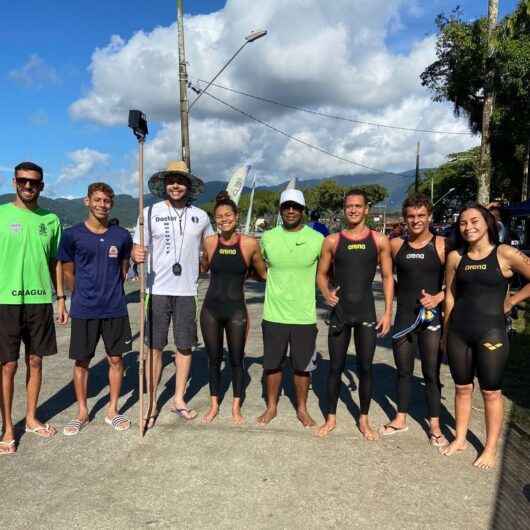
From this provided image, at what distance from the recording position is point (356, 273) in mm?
3934

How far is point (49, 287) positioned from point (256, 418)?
2.22 meters

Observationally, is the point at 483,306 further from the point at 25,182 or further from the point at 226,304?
the point at 25,182

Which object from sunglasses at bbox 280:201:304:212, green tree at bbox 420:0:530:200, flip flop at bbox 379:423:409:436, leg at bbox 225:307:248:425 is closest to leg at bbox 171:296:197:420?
leg at bbox 225:307:248:425

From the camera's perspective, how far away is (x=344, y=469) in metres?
3.39

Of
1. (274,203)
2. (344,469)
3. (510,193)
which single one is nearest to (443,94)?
(344,469)

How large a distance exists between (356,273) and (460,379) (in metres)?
1.17

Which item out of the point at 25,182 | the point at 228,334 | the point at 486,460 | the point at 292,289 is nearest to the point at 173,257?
the point at 228,334

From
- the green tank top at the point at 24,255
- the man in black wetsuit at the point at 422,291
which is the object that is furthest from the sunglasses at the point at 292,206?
the green tank top at the point at 24,255

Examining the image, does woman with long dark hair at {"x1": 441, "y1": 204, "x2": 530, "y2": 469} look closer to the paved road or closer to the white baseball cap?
the paved road

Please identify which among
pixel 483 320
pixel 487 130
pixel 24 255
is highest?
pixel 487 130

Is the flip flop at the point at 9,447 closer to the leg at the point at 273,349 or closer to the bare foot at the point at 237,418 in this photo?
the bare foot at the point at 237,418

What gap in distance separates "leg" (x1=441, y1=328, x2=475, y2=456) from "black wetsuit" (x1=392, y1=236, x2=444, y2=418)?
240 millimetres

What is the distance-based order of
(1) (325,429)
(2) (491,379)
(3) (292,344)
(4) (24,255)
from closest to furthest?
1. (2) (491,379)
2. (4) (24,255)
3. (1) (325,429)
4. (3) (292,344)

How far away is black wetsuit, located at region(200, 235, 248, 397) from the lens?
418cm
